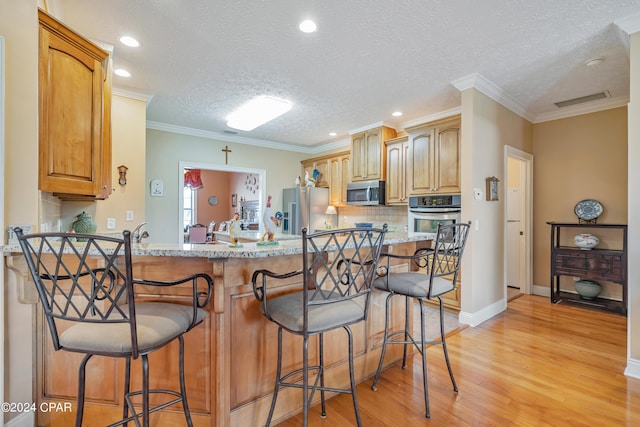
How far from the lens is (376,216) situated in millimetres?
5422

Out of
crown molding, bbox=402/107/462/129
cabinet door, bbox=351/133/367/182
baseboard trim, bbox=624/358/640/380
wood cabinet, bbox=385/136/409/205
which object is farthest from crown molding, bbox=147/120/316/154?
baseboard trim, bbox=624/358/640/380

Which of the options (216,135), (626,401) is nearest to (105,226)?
(216,135)

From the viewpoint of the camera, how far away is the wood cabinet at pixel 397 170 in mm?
4441

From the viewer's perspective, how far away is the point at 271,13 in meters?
2.14

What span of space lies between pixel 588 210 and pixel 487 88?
6.86 ft

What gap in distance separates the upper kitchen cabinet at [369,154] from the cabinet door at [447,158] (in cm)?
105

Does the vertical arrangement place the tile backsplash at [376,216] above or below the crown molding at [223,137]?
below

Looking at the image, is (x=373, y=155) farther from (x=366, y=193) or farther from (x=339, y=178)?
(x=339, y=178)

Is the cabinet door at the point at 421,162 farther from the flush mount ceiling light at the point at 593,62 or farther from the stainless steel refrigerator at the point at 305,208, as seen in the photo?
the stainless steel refrigerator at the point at 305,208

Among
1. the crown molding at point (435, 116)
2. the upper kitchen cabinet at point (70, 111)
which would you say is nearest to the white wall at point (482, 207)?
the crown molding at point (435, 116)

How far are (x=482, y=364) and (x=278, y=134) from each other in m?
4.38

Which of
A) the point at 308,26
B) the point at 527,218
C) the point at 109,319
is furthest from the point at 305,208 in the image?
the point at 109,319

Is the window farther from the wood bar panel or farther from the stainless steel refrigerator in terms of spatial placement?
the wood bar panel

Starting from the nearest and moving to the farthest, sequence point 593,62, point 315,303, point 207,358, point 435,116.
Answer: point 315,303 → point 207,358 → point 593,62 → point 435,116
